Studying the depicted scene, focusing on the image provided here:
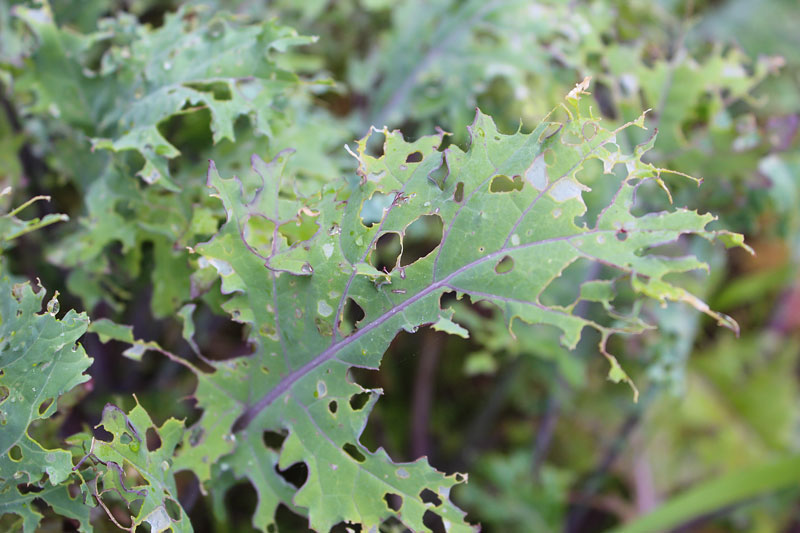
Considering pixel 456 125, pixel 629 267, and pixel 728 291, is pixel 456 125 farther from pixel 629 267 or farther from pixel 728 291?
pixel 728 291

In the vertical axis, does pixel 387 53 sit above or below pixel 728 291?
above

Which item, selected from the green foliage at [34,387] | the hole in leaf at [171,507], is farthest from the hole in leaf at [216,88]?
the hole in leaf at [171,507]

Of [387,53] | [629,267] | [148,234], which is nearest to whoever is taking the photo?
[629,267]

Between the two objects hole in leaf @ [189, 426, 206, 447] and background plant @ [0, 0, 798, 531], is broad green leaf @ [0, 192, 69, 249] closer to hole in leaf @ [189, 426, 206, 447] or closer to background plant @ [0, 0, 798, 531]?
background plant @ [0, 0, 798, 531]

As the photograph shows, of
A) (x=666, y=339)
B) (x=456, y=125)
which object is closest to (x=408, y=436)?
(x=666, y=339)

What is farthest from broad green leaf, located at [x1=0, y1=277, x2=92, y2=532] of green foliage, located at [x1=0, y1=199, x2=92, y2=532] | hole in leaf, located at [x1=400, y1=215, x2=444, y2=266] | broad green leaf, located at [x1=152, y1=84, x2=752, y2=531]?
hole in leaf, located at [x1=400, y1=215, x2=444, y2=266]

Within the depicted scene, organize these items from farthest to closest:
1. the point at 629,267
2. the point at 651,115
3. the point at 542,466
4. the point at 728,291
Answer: the point at 728,291 → the point at 542,466 → the point at 651,115 → the point at 629,267

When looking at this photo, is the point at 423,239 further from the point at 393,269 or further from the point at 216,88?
the point at 393,269

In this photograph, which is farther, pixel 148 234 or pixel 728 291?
pixel 728 291
